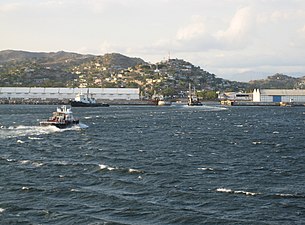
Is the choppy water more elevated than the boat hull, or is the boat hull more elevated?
the boat hull

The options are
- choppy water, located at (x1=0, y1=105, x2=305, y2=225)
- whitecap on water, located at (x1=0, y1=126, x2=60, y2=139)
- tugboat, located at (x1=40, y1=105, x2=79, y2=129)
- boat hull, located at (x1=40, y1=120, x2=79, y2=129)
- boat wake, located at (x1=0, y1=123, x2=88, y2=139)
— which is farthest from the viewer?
tugboat, located at (x1=40, y1=105, x2=79, y2=129)

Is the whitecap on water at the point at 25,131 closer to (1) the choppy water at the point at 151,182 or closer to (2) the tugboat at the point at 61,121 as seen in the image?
(2) the tugboat at the point at 61,121

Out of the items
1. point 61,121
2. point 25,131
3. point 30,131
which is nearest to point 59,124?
point 61,121

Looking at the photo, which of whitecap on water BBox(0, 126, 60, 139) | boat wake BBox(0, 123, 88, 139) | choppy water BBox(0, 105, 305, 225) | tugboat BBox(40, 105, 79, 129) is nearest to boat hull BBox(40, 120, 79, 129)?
tugboat BBox(40, 105, 79, 129)

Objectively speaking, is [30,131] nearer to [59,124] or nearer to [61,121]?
[59,124]

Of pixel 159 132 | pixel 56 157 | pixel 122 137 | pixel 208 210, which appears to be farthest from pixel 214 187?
pixel 159 132

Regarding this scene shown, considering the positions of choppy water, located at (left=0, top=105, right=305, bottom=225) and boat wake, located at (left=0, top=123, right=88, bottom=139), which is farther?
boat wake, located at (left=0, top=123, right=88, bottom=139)

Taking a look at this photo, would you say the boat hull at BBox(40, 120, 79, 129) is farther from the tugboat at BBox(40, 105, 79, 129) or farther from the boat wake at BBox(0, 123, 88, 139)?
the boat wake at BBox(0, 123, 88, 139)

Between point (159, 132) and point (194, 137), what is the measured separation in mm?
10558

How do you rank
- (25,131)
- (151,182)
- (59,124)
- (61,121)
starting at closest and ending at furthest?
(151,182)
(25,131)
(59,124)
(61,121)

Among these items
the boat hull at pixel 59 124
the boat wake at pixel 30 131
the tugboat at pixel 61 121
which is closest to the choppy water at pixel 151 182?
the boat wake at pixel 30 131

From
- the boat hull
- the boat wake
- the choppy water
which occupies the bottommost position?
the choppy water

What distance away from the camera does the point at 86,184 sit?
1560 inches

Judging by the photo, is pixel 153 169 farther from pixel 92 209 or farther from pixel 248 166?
pixel 92 209
